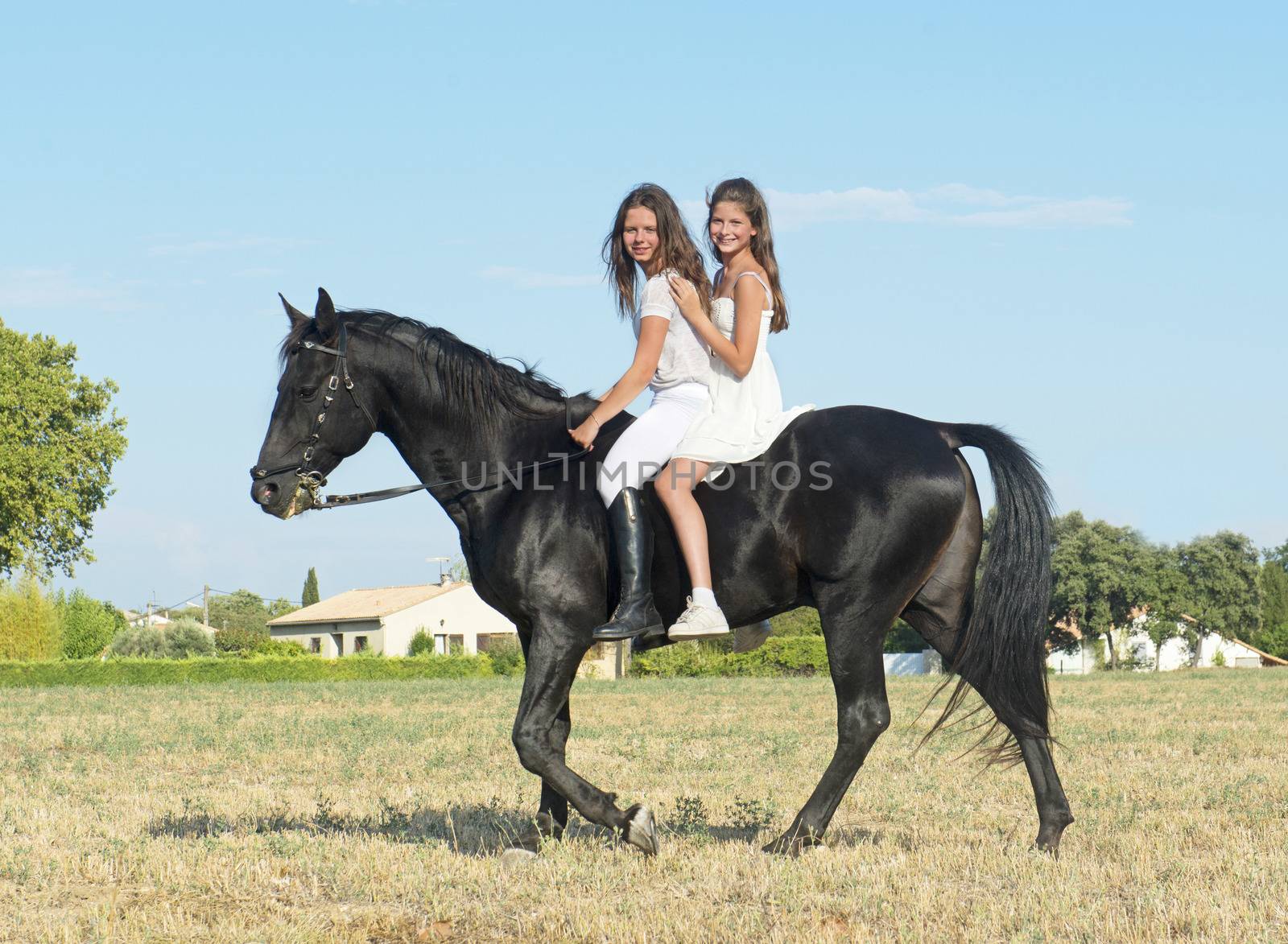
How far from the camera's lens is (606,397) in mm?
6301

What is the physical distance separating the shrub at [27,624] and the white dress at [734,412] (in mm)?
56174

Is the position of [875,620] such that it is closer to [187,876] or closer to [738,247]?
[738,247]

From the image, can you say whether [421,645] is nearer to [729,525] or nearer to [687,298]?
[729,525]

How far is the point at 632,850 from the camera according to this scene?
6109mm

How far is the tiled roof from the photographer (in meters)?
74.9

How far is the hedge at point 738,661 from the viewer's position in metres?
49.5

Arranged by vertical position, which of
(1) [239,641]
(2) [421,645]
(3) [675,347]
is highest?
(3) [675,347]

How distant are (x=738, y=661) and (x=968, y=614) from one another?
149 feet

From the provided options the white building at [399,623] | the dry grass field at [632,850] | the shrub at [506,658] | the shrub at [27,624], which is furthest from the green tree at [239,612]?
the dry grass field at [632,850]

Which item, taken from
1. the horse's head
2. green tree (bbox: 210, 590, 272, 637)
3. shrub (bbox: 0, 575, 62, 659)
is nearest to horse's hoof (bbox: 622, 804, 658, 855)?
the horse's head

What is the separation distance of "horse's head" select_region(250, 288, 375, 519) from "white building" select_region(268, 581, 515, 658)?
63.8 m

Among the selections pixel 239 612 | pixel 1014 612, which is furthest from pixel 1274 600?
pixel 1014 612

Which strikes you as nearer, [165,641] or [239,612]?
[165,641]

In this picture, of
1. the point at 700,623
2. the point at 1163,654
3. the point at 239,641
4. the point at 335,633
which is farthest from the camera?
the point at 1163,654
